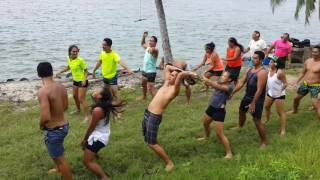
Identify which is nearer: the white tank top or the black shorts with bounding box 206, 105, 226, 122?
the black shorts with bounding box 206, 105, 226, 122

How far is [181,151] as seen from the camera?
8.89 metres

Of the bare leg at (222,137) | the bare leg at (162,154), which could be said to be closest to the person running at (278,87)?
the bare leg at (222,137)

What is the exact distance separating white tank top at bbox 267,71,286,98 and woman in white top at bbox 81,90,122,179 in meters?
3.76

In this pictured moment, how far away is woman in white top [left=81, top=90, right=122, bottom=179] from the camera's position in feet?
24.1

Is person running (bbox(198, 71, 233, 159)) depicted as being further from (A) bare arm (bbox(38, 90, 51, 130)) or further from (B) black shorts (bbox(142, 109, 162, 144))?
(A) bare arm (bbox(38, 90, 51, 130))

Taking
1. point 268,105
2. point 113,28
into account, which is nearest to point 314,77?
point 268,105

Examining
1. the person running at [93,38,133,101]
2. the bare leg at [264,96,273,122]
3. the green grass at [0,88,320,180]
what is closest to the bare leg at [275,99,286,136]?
the green grass at [0,88,320,180]

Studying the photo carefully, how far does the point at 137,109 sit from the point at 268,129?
12.1ft

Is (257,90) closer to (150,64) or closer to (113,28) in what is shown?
(150,64)

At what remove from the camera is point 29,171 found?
8.11 m

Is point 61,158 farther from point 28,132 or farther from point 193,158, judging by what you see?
point 28,132

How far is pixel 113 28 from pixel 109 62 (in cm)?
2834

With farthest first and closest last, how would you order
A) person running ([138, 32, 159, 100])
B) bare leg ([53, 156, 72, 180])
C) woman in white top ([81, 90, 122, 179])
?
person running ([138, 32, 159, 100]) < woman in white top ([81, 90, 122, 179]) < bare leg ([53, 156, 72, 180])

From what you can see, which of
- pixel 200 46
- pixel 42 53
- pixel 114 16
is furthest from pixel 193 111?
pixel 114 16
